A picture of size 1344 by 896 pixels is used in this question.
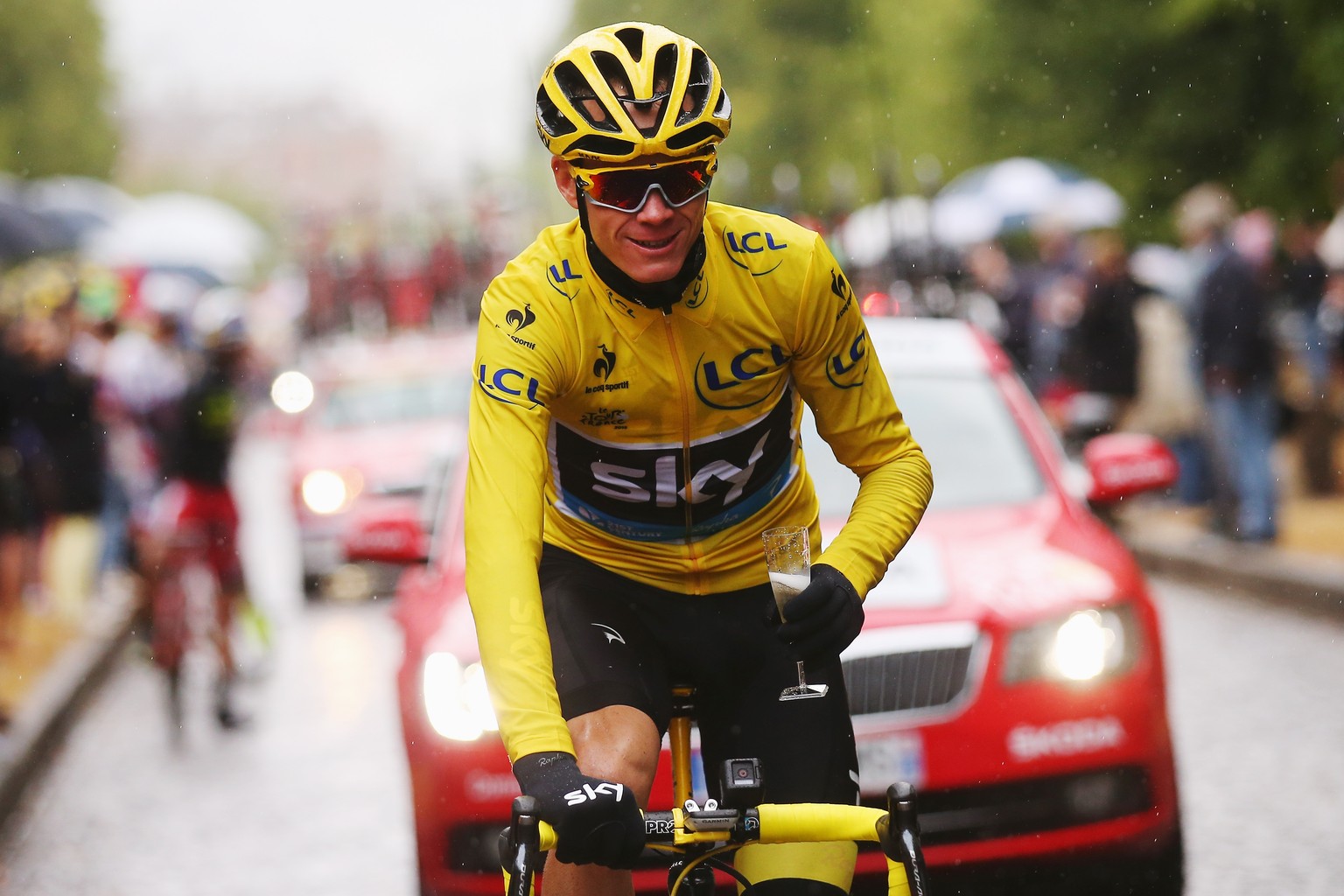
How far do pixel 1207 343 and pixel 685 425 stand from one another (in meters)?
9.53

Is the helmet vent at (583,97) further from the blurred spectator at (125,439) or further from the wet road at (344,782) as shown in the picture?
the blurred spectator at (125,439)

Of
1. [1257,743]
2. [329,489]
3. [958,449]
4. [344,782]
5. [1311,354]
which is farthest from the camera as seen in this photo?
[1311,354]

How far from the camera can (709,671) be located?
3.35 m

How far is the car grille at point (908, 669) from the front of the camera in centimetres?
484

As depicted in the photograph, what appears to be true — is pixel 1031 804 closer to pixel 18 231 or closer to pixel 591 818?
pixel 591 818

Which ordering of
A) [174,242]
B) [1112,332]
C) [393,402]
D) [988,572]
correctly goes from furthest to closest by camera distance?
1. [174,242]
2. [393,402]
3. [1112,332]
4. [988,572]

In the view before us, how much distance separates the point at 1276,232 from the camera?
75.5 feet

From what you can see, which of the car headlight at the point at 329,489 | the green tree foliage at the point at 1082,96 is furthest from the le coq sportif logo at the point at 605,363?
the car headlight at the point at 329,489

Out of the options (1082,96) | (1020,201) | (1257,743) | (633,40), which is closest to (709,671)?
(633,40)

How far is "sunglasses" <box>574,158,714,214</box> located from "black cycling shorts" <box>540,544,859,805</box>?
2.40 ft

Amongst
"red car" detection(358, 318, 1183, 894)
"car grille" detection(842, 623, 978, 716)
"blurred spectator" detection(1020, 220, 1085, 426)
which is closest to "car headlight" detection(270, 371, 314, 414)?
"blurred spectator" detection(1020, 220, 1085, 426)

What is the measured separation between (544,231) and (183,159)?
435 feet

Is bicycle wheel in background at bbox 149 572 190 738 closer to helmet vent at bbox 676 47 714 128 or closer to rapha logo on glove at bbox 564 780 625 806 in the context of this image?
helmet vent at bbox 676 47 714 128

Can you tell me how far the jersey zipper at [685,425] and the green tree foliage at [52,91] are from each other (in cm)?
4048
